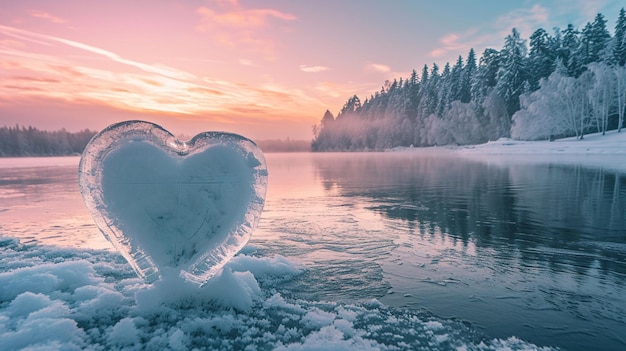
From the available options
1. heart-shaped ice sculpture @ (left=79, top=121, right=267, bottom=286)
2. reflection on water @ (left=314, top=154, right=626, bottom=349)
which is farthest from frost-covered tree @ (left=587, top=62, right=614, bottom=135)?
heart-shaped ice sculpture @ (left=79, top=121, right=267, bottom=286)

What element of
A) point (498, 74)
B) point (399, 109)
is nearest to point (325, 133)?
point (399, 109)

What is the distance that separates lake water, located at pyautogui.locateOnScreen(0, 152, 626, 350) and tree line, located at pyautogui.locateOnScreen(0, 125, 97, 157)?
116056 mm

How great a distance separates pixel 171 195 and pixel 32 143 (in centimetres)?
13027

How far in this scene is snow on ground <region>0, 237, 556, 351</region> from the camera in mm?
3152

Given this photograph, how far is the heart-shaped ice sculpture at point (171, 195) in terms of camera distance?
367 centimetres

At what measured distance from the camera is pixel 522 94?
2016 inches

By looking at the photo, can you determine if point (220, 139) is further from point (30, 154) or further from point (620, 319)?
point (30, 154)

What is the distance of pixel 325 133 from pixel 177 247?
11308 cm

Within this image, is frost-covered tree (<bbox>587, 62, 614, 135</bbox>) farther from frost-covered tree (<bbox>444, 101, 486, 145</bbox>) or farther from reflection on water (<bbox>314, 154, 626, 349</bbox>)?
reflection on water (<bbox>314, 154, 626, 349</bbox>)

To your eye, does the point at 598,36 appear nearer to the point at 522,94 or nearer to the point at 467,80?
the point at 522,94

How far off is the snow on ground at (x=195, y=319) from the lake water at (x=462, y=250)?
342 mm

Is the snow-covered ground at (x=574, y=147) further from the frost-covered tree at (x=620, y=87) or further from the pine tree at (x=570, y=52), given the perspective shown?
the pine tree at (x=570, y=52)

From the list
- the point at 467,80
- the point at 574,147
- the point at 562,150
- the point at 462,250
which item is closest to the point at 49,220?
the point at 462,250

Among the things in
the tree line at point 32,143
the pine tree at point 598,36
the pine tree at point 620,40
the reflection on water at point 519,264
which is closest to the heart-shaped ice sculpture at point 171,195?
the reflection on water at point 519,264
